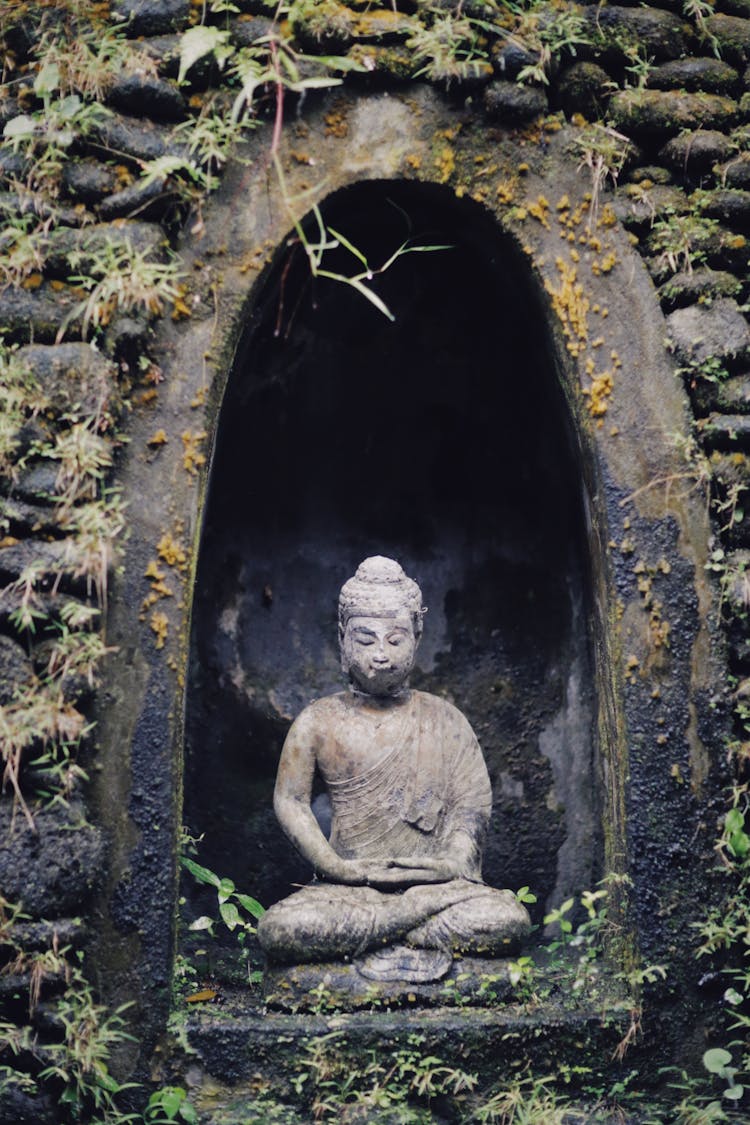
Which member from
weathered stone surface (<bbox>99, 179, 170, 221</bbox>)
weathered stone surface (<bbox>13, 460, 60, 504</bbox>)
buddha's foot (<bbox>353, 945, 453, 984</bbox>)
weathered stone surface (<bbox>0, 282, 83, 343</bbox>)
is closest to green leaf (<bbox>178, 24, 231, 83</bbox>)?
weathered stone surface (<bbox>99, 179, 170, 221</bbox>)

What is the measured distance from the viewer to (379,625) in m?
5.18

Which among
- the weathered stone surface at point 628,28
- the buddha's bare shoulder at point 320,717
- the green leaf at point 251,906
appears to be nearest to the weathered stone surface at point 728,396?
the weathered stone surface at point 628,28

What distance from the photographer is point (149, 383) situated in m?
4.73

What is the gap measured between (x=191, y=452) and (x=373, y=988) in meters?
1.80

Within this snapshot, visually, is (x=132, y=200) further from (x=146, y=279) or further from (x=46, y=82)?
(x=46, y=82)

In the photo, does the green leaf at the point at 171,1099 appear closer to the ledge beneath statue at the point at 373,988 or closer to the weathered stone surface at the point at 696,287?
the ledge beneath statue at the point at 373,988

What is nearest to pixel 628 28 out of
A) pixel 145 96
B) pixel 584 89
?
pixel 584 89

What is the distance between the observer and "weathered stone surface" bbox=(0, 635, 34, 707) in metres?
4.34

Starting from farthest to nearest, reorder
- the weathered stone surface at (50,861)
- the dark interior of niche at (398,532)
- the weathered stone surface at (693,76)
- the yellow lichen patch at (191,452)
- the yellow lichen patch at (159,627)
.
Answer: the dark interior of niche at (398,532)
the weathered stone surface at (693,76)
the yellow lichen patch at (191,452)
the yellow lichen patch at (159,627)
the weathered stone surface at (50,861)

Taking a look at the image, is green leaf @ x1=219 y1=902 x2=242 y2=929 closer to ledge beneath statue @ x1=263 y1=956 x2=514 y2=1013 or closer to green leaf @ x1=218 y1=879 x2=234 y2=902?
green leaf @ x1=218 y1=879 x2=234 y2=902

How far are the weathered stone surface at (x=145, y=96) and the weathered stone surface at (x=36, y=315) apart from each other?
28.0 inches

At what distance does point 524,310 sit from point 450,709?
1.50 m

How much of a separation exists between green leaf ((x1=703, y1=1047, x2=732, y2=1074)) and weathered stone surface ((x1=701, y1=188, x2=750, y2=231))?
9.10 ft

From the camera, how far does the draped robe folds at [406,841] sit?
467cm
